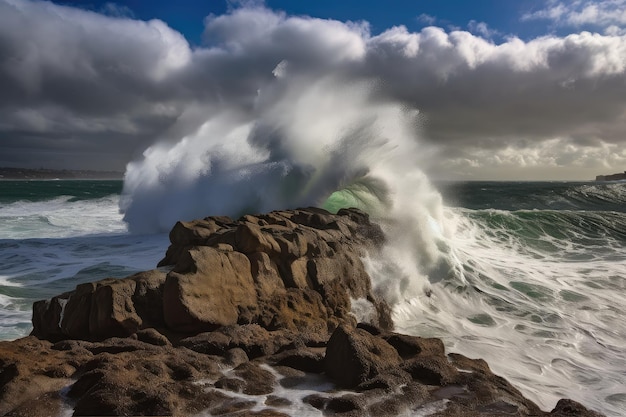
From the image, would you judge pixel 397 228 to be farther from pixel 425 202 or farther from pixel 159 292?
pixel 159 292

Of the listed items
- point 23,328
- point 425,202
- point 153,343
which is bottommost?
point 23,328

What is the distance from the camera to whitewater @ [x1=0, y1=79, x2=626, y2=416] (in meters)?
5.74

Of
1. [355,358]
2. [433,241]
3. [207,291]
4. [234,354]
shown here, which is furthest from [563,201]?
[234,354]

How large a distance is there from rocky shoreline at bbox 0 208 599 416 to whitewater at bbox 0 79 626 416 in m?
1.47

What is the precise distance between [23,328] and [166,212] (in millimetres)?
7595

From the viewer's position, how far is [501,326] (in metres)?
6.62

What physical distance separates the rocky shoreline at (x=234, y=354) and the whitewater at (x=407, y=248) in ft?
4.83

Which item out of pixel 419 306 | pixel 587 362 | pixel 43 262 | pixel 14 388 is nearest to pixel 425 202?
pixel 419 306

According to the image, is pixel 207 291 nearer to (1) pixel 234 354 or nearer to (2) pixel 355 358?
(1) pixel 234 354

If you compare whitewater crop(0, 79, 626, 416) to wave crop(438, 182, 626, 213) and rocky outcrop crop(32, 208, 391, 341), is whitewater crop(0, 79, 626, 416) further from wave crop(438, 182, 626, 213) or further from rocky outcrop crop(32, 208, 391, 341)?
wave crop(438, 182, 626, 213)

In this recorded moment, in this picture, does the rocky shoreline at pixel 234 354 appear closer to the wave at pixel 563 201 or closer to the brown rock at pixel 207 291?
the brown rock at pixel 207 291

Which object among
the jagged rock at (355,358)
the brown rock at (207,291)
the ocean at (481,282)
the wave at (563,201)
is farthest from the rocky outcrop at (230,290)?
the wave at (563,201)

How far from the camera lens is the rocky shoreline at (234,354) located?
8.84 feet

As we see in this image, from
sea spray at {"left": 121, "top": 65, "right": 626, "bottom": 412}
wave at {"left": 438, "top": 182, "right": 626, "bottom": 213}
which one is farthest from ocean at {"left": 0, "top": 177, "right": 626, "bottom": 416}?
wave at {"left": 438, "top": 182, "right": 626, "bottom": 213}
